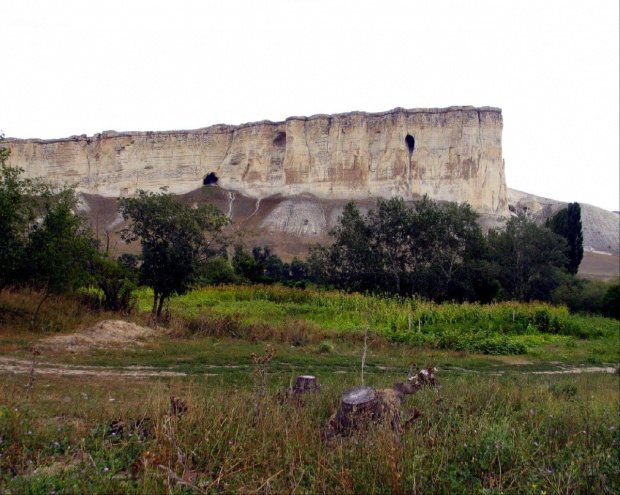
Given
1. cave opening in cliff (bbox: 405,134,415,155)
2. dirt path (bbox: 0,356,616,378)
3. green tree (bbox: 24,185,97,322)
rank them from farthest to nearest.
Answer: cave opening in cliff (bbox: 405,134,415,155) → green tree (bbox: 24,185,97,322) → dirt path (bbox: 0,356,616,378)

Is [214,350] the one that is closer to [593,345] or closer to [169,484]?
[169,484]

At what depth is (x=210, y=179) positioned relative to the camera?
7381 centimetres

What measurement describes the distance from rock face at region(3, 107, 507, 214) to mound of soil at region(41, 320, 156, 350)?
50.1 m

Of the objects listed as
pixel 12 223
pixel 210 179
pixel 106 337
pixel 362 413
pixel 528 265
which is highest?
pixel 210 179

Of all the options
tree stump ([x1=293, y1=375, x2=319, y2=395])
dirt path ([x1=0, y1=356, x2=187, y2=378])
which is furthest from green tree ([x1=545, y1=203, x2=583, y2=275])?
tree stump ([x1=293, y1=375, x2=319, y2=395])

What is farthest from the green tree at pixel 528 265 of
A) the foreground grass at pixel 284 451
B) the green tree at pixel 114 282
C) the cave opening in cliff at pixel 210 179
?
the cave opening in cliff at pixel 210 179

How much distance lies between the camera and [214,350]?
40.5ft

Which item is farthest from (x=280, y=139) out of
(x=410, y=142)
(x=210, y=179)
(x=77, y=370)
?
(x=77, y=370)

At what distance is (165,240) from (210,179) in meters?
58.9

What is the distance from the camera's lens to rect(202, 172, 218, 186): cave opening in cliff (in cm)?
7313

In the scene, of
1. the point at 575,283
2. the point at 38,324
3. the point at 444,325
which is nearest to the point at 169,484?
the point at 38,324

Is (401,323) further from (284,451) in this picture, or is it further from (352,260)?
(284,451)

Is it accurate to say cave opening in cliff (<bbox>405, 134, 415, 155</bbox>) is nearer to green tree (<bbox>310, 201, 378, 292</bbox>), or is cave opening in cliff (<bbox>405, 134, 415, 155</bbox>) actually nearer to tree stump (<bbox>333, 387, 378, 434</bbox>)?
green tree (<bbox>310, 201, 378, 292</bbox>)

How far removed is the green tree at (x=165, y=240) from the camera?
16.2 meters
